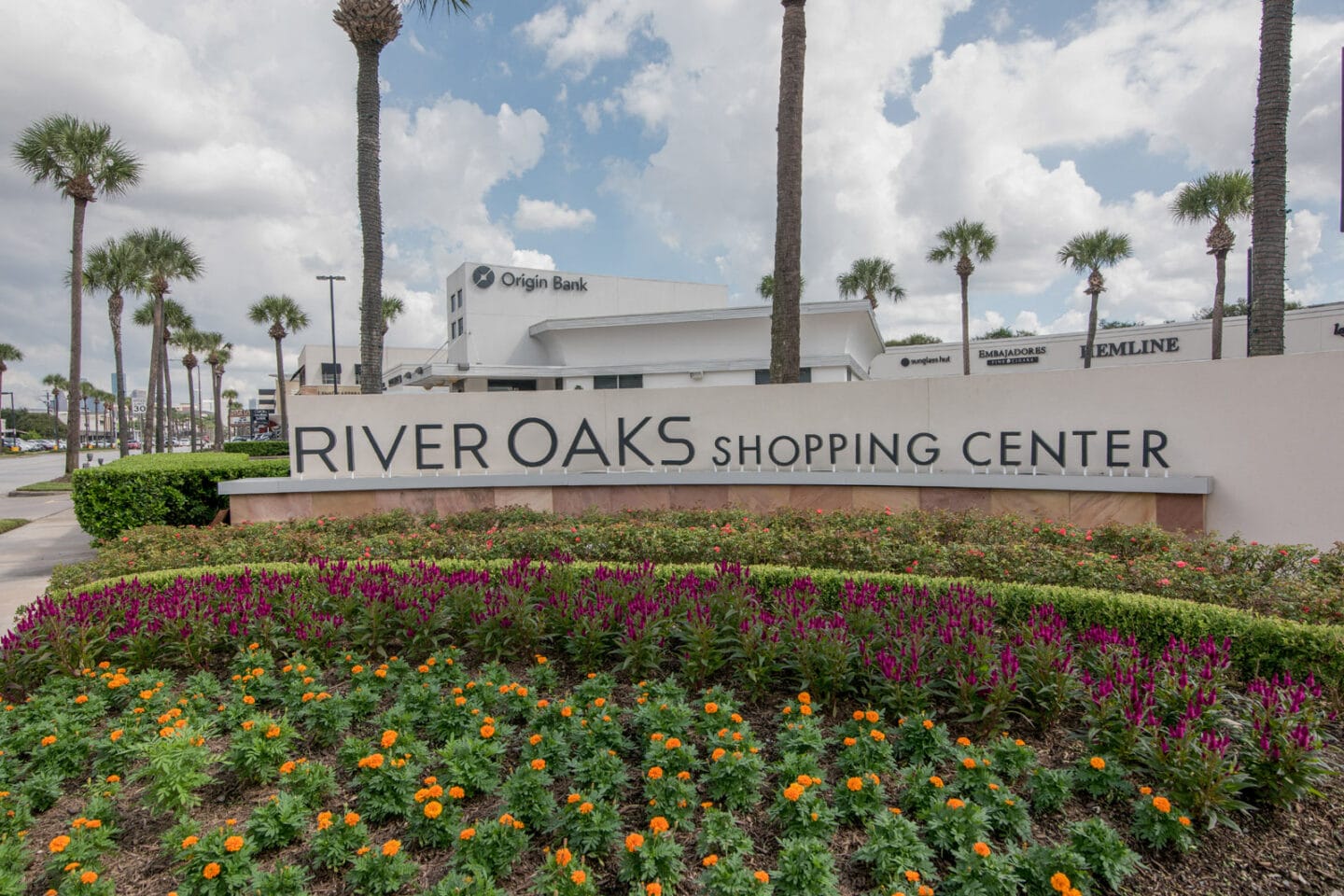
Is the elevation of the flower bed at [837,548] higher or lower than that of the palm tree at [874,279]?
lower

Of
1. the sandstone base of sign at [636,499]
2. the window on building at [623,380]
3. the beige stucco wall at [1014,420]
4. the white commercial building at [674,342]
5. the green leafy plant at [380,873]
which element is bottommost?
the green leafy plant at [380,873]

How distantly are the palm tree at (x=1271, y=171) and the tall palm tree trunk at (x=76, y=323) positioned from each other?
29.4m

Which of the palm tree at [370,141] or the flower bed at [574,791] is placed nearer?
the flower bed at [574,791]

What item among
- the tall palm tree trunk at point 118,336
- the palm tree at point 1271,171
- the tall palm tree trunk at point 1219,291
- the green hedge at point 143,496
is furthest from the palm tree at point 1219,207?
the tall palm tree trunk at point 118,336

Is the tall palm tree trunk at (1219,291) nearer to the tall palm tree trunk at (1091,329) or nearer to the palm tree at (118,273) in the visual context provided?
the tall palm tree trunk at (1091,329)

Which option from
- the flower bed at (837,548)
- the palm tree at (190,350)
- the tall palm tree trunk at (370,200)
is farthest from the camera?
→ the palm tree at (190,350)

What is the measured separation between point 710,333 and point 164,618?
20.5m

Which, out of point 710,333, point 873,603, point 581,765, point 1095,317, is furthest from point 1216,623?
point 1095,317

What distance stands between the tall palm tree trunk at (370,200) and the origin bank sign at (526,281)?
20307 millimetres

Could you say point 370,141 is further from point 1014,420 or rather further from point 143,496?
point 1014,420

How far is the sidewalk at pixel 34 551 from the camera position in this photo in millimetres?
8023

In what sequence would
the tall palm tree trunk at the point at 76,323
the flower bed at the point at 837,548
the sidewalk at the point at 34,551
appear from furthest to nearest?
1. the tall palm tree trunk at the point at 76,323
2. the sidewalk at the point at 34,551
3. the flower bed at the point at 837,548

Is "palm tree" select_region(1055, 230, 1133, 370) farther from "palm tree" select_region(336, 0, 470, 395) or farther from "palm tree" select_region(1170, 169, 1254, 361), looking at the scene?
"palm tree" select_region(336, 0, 470, 395)

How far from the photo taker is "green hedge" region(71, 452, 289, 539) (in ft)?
32.8
